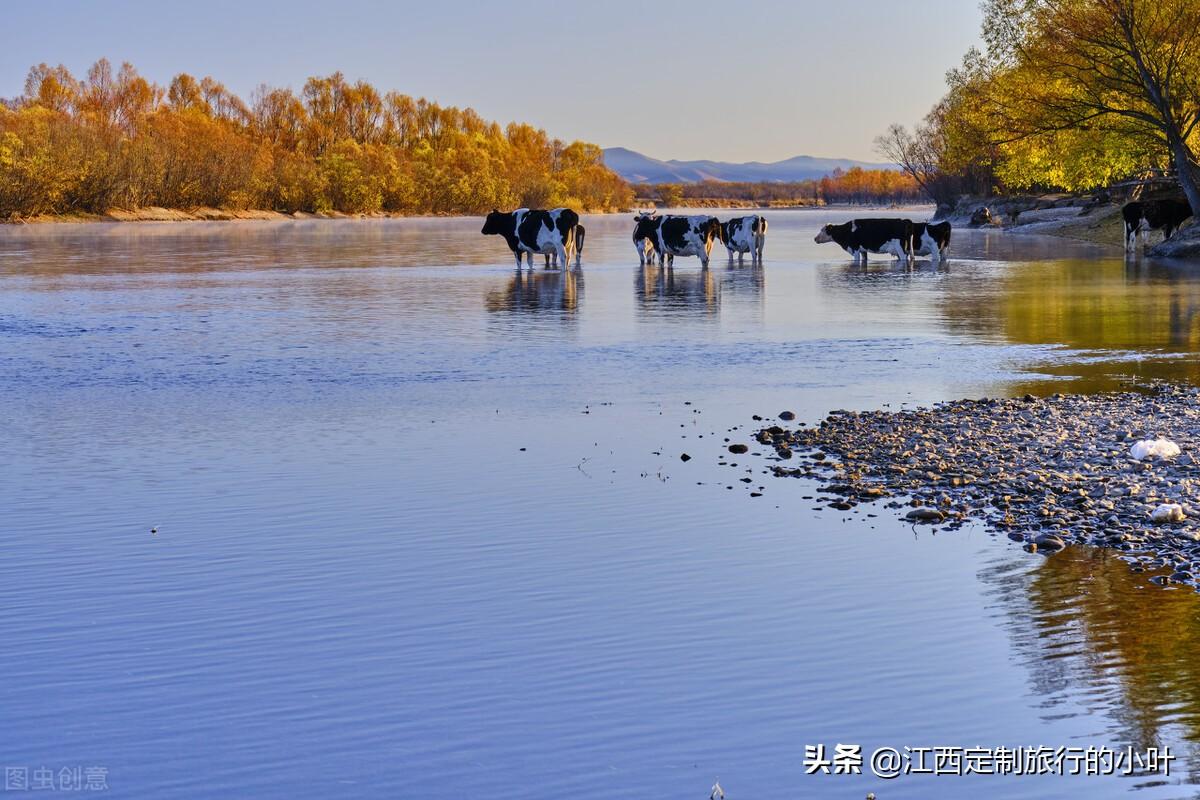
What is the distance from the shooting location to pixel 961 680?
195 inches

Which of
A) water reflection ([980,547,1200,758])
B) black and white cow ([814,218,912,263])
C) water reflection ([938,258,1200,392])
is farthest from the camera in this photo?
black and white cow ([814,218,912,263])

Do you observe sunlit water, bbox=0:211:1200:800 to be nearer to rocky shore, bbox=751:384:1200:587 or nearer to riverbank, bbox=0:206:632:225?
rocky shore, bbox=751:384:1200:587

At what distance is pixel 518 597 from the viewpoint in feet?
19.6

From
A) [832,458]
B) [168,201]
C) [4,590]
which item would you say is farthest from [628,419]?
[168,201]

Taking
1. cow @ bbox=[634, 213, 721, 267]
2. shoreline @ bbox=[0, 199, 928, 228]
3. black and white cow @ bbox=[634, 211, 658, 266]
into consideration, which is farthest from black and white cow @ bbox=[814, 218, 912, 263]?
shoreline @ bbox=[0, 199, 928, 228]

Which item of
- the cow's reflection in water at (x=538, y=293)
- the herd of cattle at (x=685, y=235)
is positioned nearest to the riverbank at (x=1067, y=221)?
the herd of cattle at (x=685, y=235)

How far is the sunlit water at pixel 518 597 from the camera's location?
171 inches

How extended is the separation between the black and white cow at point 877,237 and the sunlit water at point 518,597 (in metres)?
20.0

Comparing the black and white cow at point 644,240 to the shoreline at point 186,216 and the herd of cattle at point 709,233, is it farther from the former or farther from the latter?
the shoreline at point 186,216

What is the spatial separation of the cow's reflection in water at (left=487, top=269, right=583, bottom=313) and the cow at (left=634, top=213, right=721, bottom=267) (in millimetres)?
3307

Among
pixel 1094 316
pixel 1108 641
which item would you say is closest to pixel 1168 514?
pixel 1108 641

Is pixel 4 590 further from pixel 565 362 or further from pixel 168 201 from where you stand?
pixel 168 201

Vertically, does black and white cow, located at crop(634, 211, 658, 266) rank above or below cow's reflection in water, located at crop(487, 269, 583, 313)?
above

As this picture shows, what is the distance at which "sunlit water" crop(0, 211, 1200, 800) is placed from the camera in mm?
4355
